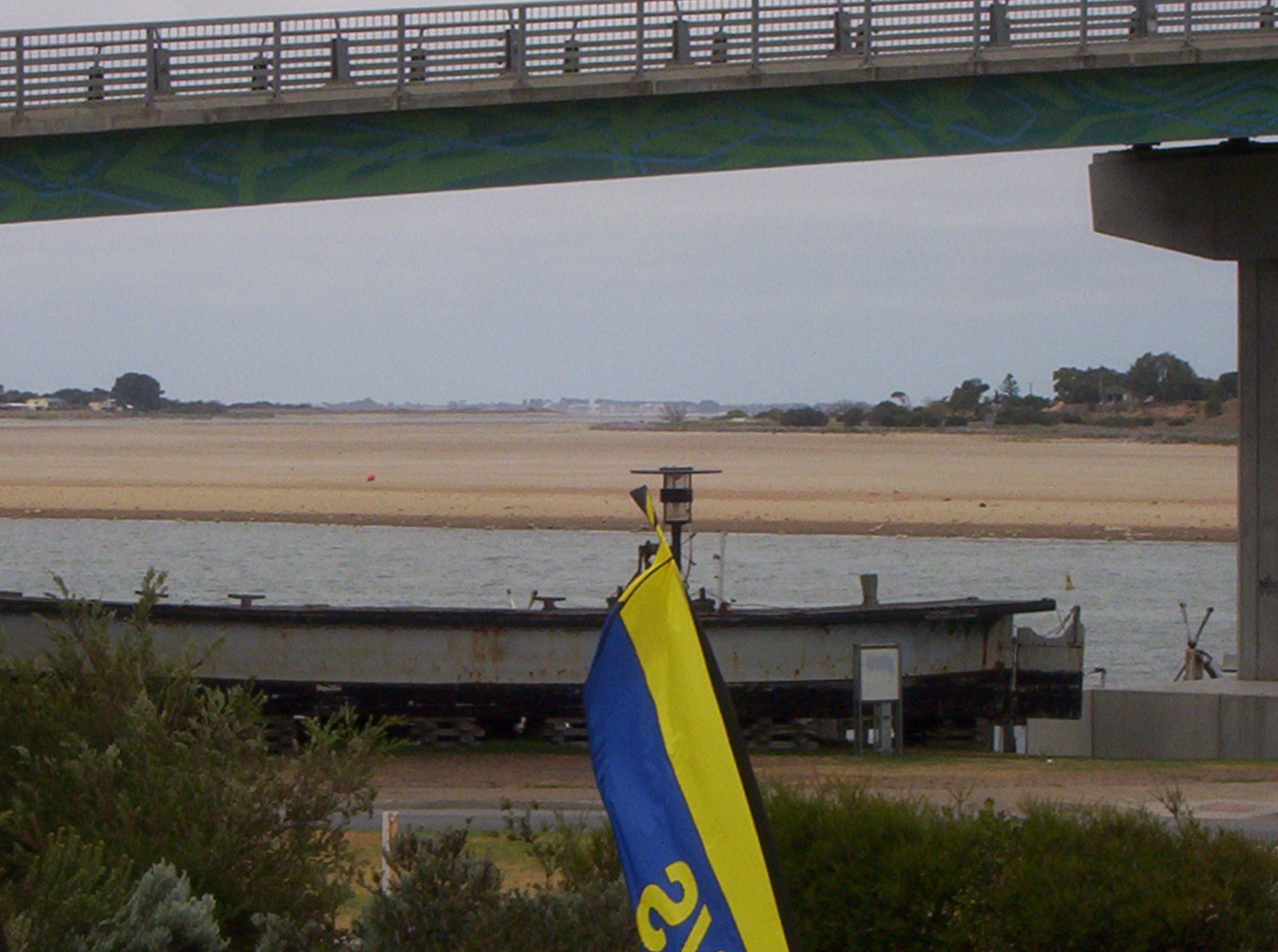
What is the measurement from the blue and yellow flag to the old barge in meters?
18.1

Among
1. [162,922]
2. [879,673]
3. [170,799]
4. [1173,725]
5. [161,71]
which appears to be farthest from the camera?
[1173,725]

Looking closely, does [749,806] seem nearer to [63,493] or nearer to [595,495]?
[595,495]

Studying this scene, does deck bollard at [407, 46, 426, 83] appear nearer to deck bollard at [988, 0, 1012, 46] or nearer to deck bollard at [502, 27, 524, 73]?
deck bollard at [502, 27, 524, 73]

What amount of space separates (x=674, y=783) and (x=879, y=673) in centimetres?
1609

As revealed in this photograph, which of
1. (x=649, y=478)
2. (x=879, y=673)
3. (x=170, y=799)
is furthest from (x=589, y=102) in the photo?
(x=649, y=478)

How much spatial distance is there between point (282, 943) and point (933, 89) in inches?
721

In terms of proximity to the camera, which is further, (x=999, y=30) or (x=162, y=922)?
(x=999, y=30)

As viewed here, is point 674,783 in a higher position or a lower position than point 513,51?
lower

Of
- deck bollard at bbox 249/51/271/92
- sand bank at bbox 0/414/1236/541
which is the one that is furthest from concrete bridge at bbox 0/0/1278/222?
sand bank at bbox 0/414/1236/541

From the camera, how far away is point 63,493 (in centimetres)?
7912

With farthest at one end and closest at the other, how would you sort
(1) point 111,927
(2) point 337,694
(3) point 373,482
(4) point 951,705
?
1. (3) point 373,482
2. (4) point 951,705
3. (2) point 337,694
4. (1) point 111,927

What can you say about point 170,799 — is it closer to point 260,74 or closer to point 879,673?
point 879,673

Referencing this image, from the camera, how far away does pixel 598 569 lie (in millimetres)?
53312

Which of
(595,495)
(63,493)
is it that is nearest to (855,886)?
(595,495)
